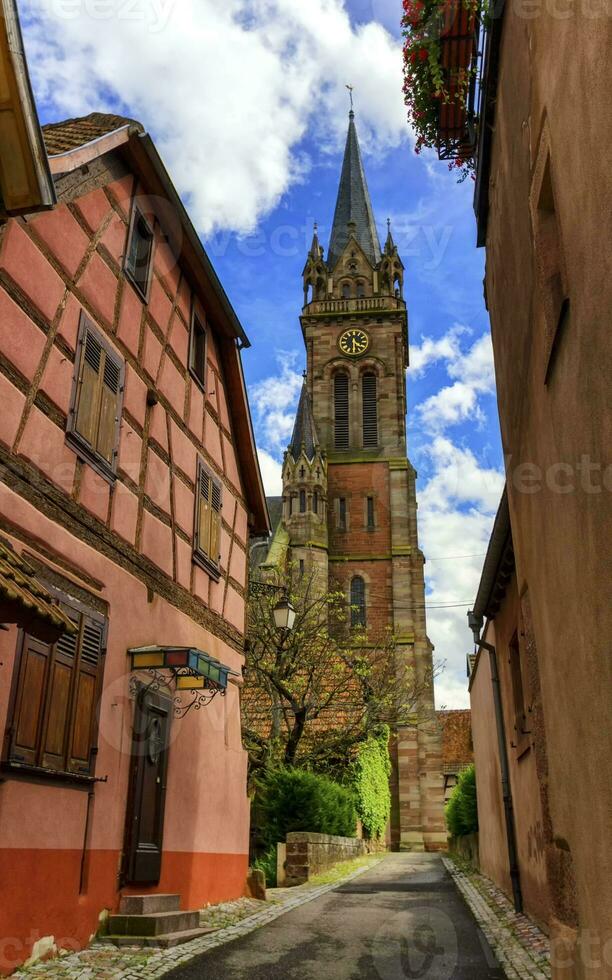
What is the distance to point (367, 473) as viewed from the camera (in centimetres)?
4234

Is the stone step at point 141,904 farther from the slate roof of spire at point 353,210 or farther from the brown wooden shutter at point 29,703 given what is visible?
the slate roof of spire at point 353,210

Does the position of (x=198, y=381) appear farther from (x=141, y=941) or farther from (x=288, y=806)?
(x=288, y=806)

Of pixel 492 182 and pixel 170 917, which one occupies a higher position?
pixel 492 182

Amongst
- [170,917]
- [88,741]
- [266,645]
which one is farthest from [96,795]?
[266,645]

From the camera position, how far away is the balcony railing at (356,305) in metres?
46.7

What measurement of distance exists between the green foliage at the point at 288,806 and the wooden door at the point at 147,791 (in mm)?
7041

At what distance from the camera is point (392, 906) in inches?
437

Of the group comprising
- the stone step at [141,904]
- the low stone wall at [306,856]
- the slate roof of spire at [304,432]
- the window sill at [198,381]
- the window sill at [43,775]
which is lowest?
the stone step at [141,904]

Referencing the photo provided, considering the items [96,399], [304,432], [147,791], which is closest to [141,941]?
[147,791]

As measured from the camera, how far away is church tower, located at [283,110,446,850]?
118 ft

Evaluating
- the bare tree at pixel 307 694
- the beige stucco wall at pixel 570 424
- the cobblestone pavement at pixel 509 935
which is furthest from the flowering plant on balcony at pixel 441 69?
the bare tree at pixel 307 694

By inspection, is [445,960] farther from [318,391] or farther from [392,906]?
[318,391]

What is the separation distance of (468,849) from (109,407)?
1610cm

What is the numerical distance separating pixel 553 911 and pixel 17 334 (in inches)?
237
